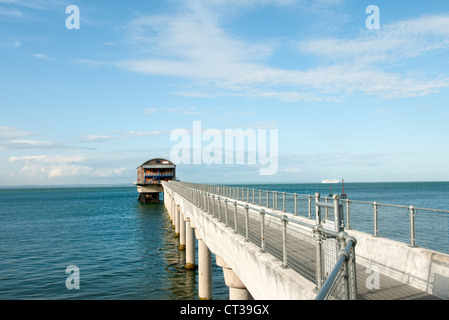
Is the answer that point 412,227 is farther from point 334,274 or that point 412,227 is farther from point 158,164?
point 158,164

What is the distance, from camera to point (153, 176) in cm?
9131

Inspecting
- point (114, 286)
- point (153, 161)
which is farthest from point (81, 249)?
point (153, 161)

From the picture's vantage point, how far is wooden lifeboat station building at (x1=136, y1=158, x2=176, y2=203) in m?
90.4

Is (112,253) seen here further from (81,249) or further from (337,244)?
(337,244)

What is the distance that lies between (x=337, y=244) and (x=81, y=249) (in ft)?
102

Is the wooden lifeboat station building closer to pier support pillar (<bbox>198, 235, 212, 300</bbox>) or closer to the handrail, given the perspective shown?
pier support pillar (<bbox>198, 235, 212, 300</bbox>)

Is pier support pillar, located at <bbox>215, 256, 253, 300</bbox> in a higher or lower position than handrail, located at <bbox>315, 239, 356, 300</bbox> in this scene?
lower

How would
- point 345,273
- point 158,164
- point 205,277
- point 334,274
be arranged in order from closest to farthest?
point 334,274, point 345,273, point 205,277, point 158,164

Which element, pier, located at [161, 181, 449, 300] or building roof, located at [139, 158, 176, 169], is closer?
pier, located at [161, 181, 449, 300]

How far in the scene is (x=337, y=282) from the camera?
15.3ft

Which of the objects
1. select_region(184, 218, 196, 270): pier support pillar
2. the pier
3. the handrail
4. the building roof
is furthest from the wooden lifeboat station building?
the handrail

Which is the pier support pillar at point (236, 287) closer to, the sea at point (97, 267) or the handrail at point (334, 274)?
the sea at point (97, 267)

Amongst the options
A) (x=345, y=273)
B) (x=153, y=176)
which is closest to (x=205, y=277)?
(x=345, y=273)

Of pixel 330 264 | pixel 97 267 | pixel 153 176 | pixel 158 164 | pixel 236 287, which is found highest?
pixel 158 164
